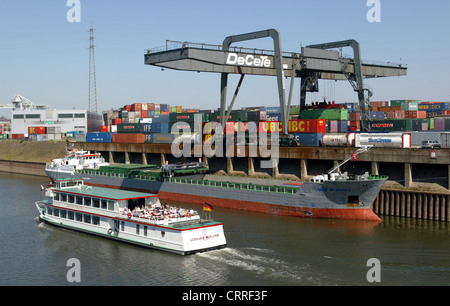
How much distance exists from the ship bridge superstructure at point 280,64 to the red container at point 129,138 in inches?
1071

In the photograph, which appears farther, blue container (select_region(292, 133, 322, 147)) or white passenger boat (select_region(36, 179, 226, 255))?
blue container (select_region(292, 133, 322, 147))

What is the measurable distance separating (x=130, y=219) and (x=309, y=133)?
29.8 meters

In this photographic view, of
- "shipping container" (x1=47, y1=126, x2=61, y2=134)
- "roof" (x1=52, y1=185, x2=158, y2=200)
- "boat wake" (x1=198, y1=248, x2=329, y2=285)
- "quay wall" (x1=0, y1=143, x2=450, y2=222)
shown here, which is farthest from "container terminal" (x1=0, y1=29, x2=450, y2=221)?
"shipping container" (x1=47, y1=126, x2=61, y2=134)

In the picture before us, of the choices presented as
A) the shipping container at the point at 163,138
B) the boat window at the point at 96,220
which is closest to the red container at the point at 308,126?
the shipping container at the point at 163,138

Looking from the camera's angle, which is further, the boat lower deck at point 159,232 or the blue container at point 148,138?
the blue container at point 148,138

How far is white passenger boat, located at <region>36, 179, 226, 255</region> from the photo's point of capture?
111 ft

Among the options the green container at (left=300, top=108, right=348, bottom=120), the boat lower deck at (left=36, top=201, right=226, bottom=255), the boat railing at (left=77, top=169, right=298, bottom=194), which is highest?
the green container at (left=300, top=108, right=348, bottom=120)

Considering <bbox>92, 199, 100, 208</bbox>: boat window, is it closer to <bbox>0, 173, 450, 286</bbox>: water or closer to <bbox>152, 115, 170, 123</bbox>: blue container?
<bbox>0, 173, 450, 286</bbox>: water

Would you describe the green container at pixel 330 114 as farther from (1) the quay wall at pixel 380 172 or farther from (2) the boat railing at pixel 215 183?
(2) the boat railing at pixel 215 183

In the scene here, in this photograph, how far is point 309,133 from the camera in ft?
193

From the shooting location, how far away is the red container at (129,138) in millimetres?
83938

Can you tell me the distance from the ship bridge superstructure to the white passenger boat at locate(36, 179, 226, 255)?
15793 millimetres
